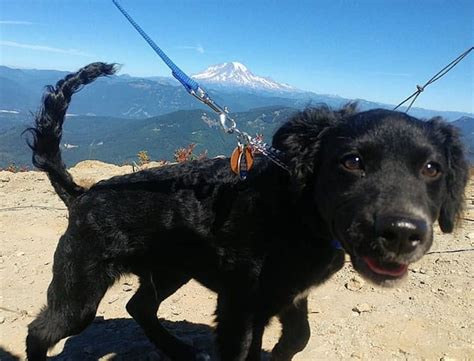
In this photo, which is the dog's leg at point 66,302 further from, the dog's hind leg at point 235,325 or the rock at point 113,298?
the rock at point 113,298

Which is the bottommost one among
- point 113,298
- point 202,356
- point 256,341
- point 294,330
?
point 113,298

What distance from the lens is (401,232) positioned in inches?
82.2

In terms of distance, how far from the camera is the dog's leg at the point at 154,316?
4.08 m

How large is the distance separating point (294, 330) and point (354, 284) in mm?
1815

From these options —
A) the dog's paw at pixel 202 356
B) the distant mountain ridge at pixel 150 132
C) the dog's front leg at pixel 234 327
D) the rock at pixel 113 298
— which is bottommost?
the distant mountain ridge at pixel 150 132

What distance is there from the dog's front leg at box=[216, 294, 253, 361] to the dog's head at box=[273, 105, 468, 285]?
33.3 inches

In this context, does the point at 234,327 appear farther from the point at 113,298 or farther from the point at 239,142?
the point at 113,298

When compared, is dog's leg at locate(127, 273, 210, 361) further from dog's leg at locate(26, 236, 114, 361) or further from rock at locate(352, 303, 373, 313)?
rock at locate(352, 303, 373, 313)

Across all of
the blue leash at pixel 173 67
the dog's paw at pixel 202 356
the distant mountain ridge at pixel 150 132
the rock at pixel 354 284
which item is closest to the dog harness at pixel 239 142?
the blue leash at pixel 173 67

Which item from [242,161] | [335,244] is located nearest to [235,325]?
[335,244]

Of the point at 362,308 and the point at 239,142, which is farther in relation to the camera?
the point at 362,308

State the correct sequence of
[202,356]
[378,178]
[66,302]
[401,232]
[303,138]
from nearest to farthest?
[401,232], [378,178], [303,138], [66,302], [202,356]

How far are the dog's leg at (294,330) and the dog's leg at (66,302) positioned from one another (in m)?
1.43

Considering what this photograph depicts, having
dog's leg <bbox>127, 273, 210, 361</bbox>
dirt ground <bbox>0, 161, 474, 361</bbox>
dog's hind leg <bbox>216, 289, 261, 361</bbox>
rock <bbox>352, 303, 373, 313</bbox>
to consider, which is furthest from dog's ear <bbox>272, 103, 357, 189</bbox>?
rock <bbox>352, 303, 373, 313</bbox>
